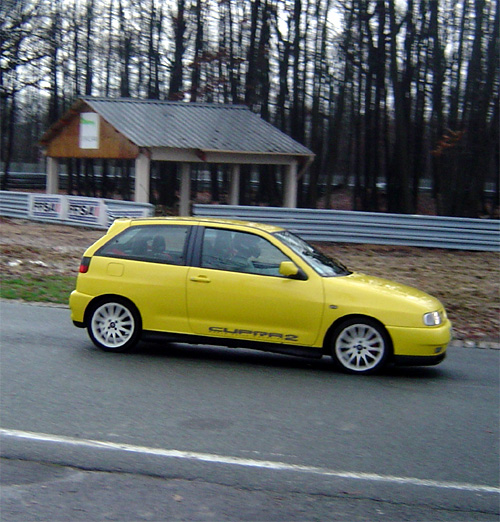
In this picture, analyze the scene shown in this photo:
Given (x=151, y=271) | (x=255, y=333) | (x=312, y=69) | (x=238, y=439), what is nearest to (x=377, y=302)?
(x=255, y=333)

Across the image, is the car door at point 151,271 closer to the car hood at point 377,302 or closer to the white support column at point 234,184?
the car hood at point 377,302

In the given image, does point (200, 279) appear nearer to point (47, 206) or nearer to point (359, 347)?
point (359, 347)

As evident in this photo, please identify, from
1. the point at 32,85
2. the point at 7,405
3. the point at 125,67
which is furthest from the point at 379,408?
the point at 125,67

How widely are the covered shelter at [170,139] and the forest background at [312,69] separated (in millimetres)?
5160

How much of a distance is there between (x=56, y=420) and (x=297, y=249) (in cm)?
349

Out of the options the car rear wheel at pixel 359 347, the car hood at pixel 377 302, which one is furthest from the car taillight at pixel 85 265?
the car rear wheel at pixel 359 347

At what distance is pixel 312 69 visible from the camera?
36.3 meters

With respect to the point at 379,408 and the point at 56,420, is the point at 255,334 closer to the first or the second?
the point at 379,408

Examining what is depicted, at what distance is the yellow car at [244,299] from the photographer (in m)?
8.16

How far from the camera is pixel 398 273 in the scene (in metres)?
15.6

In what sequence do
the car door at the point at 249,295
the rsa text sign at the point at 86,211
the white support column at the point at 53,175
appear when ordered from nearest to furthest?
the car door at the point at 249,295, the rsa text sign at the point at 86,211, the white support column at the point at 53,175

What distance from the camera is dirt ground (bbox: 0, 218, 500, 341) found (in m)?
12.5

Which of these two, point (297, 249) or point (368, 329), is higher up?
point (297, 249)

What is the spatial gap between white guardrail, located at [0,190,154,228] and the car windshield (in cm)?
1259
